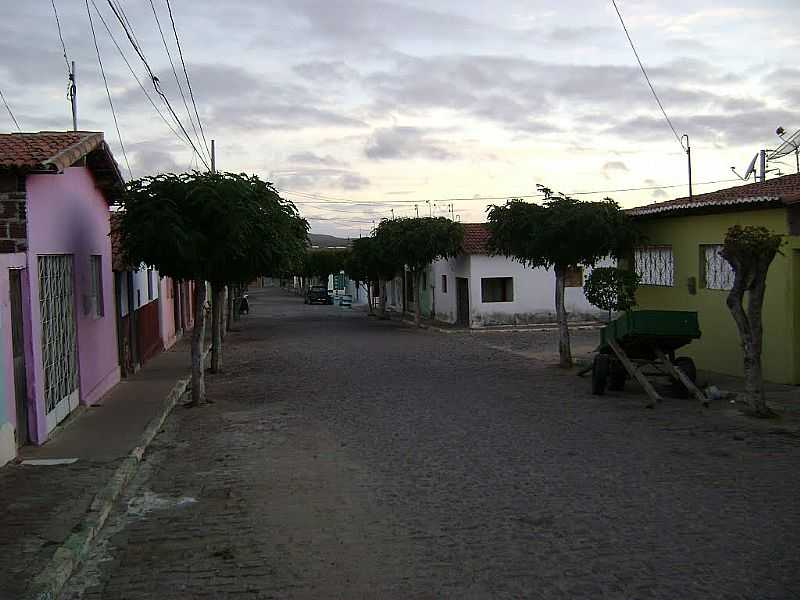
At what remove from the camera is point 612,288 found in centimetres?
1662

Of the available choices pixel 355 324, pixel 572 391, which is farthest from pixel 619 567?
pixel 355 324

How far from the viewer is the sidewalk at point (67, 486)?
5.95 m

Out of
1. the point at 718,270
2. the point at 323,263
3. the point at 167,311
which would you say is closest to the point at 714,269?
the point at 718,270

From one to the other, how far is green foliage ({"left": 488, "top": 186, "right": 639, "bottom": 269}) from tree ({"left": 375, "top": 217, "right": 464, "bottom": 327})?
49.1 feet

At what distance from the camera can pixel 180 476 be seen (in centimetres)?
906

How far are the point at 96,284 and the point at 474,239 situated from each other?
22.2 m

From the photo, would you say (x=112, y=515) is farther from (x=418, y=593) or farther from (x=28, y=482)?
(x=418, y=593)

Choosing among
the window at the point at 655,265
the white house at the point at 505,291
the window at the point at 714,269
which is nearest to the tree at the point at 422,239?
the white house at the point at 505,291

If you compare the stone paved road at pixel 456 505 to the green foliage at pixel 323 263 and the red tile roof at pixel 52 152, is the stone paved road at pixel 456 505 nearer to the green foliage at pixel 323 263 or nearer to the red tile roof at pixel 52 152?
the red tile roof at pixel 52 152

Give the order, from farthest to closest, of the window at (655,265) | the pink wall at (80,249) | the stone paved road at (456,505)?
the window at (655,265)
the pink wall at (80,249)
the stone paved road at (456,505)

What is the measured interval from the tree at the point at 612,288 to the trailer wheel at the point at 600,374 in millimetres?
2179

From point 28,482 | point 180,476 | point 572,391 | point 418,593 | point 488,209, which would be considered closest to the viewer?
point 418,593

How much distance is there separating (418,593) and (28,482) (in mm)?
4832

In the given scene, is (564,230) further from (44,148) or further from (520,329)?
Result: (520,329)
